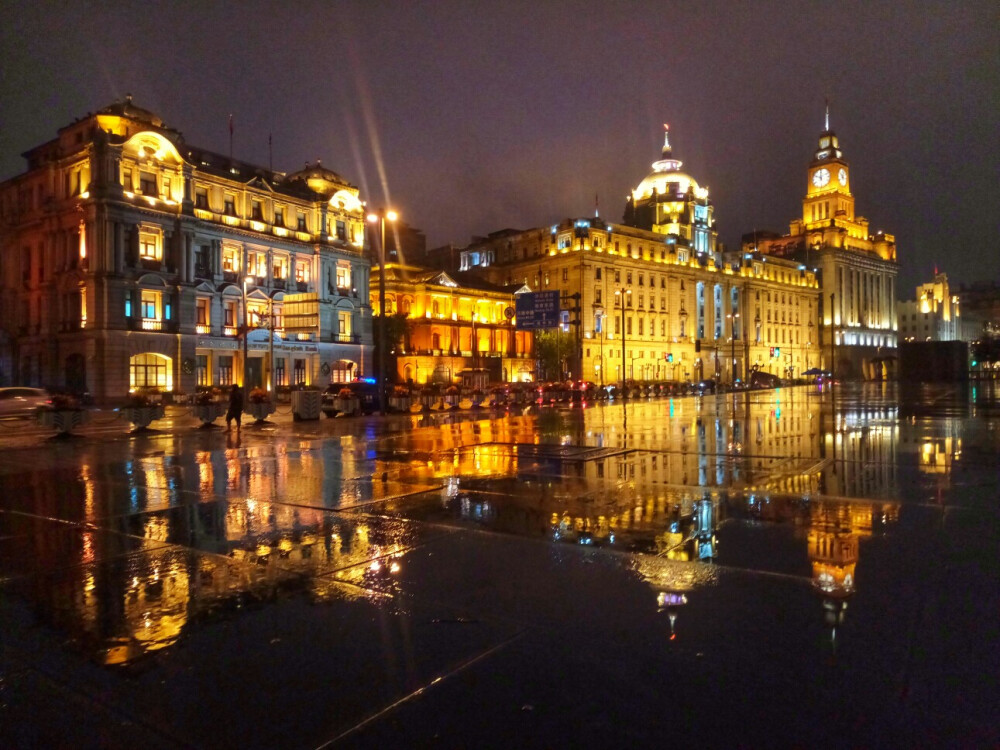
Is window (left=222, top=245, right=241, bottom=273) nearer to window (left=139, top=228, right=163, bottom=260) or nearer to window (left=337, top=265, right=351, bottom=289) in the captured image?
window (left=139, top=228, right=163, bottom=260)

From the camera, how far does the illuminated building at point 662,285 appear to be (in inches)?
3853

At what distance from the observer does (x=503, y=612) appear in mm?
5555

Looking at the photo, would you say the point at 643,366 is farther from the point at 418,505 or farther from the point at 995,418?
the point at 418,505

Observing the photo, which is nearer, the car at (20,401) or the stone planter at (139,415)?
the stone planter at (139,415)

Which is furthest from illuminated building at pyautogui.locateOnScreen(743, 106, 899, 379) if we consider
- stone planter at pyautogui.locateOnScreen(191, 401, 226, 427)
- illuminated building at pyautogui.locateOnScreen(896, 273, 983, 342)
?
stone planter at pyautogui.locateOnScreen(191, 401, 226, 427)

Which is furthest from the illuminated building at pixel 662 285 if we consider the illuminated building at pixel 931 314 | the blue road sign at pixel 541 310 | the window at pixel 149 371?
the illuminated building at pixel 931 314

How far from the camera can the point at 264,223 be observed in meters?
61.4

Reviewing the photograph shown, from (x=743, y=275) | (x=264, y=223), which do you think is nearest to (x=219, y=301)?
(x=264, y=223)

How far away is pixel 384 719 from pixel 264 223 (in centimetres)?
6250

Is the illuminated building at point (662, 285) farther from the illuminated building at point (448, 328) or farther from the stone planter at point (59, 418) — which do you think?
the stone planter at point (59, 418)

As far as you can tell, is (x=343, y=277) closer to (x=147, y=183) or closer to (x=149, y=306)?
(x=149, y=306)

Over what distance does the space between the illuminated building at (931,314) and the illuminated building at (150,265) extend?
155 m

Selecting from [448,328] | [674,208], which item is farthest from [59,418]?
[674,208]

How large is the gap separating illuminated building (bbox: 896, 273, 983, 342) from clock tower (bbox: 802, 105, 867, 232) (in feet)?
97.8
